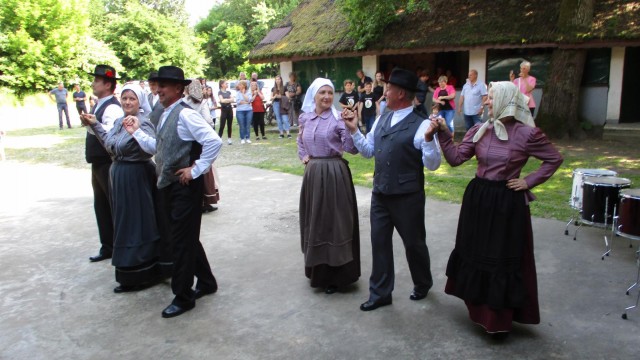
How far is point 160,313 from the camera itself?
4.30 metres

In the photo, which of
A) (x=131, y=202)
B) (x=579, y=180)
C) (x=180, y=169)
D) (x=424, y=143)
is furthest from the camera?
(x=579, y=180)

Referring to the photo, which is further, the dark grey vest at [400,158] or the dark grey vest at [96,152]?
the dark grey vest at [96,152]

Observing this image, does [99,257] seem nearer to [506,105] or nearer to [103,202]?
[103,202]

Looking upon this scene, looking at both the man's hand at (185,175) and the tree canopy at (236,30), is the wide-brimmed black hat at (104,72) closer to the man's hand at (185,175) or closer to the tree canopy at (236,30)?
the man's hand at (185,175)

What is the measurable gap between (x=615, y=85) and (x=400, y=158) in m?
12.9

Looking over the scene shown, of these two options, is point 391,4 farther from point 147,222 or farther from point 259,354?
point 259,354

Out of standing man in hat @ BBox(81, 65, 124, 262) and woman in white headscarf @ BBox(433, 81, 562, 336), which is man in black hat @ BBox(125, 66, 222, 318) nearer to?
standing man in hat @ BBox(81, 65, 124, 262)

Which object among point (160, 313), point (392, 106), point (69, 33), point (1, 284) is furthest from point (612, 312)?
point (69, 33)

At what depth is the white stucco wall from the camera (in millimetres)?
13867

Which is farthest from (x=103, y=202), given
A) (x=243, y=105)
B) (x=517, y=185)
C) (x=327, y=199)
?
(x=243, y=105)

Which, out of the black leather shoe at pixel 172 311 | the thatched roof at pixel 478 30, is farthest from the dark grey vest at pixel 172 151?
the thatched roof at pixel 478 30

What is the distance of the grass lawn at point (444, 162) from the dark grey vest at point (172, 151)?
4542 millimetres

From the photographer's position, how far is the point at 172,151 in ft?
13.5

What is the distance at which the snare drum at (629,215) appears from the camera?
4.38 meters
